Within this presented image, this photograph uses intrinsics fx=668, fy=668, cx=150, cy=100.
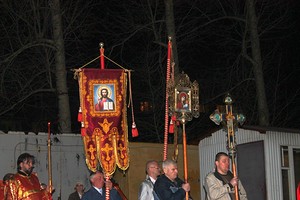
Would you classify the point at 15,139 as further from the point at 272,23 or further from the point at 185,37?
the point at 272,23

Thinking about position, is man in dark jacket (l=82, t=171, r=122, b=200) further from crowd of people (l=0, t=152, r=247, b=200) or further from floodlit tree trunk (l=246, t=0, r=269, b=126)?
floodlit tree trunk (l=246, t=0, r=269, b=126)

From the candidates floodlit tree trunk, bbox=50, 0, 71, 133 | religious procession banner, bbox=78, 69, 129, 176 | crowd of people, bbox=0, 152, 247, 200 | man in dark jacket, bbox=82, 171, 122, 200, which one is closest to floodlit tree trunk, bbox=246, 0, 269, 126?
floodlit tree trunk, bbox=50, 0, 71, 133

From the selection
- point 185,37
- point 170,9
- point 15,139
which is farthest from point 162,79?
point 15,139

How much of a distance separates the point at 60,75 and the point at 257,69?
7.86 metres

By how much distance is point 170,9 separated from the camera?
23.7m

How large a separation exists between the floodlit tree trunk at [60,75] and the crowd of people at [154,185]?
903 cm

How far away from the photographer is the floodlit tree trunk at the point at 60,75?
71.4 feet

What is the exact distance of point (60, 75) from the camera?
71.7ft

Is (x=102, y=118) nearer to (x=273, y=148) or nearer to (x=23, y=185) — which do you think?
(x=23, y=185)

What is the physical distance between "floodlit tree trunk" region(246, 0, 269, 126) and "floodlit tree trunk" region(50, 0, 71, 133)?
761cm

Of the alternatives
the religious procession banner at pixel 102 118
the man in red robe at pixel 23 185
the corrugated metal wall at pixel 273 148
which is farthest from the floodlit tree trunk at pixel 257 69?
the man in red robe at pixel 23 185

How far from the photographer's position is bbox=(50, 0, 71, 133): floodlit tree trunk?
856 inches

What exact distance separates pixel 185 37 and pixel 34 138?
10.7 meters

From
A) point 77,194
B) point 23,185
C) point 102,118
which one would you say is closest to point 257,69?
point 77,194
